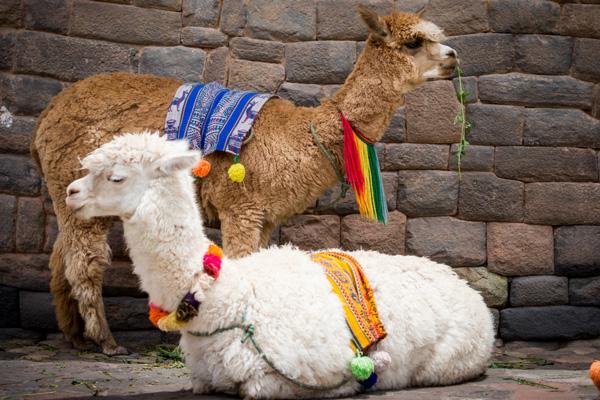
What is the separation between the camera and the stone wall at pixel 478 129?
548 cm

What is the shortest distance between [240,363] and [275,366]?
139 mm

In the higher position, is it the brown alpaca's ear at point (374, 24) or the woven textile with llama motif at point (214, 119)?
the brown alpaca's ear at point (374, 24)

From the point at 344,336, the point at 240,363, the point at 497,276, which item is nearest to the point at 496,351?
the point at 497,276

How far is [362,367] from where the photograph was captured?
313cm

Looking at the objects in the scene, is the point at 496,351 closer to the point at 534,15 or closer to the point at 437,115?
the point at 437,115

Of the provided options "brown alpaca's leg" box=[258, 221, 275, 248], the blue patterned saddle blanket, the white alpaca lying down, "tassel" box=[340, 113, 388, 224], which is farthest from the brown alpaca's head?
the white alpaca lying down

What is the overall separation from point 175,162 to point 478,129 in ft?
10.4

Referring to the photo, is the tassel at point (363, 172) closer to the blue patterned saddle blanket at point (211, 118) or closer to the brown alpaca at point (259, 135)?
the brown alpaca at point (259, 135)

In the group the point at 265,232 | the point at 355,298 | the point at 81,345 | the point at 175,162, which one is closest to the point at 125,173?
the point at 175,162

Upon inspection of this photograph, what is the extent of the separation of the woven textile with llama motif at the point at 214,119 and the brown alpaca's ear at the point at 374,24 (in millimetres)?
749

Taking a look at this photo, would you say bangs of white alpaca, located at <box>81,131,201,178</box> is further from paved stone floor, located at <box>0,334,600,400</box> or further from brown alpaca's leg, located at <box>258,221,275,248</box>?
brown alpaca's leg, located at <box>258,221,275,248</box>

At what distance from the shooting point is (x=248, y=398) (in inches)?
119

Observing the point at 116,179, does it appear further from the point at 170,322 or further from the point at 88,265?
the point at 88,265

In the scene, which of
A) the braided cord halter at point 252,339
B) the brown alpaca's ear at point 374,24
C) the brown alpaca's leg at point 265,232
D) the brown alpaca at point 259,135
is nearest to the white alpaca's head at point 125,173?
the braided cord halter at point 252,339
